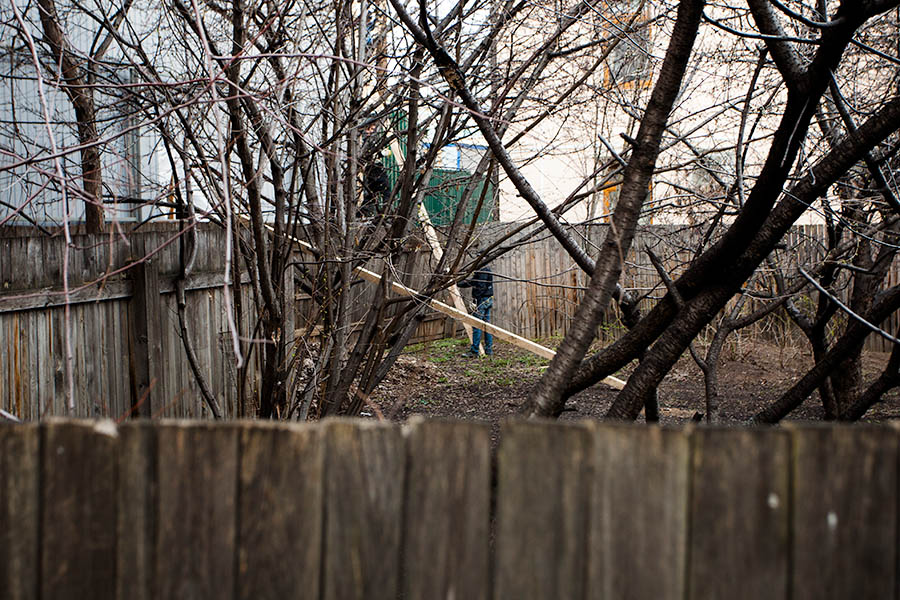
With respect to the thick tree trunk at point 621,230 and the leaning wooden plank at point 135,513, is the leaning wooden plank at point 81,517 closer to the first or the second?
the leaning wooden plank at point 135,513

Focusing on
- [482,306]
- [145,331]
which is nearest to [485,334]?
[482,306]

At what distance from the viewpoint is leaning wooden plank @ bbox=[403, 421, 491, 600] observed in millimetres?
1310

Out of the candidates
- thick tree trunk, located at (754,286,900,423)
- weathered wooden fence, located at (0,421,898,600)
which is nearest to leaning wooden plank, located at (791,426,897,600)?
weathered wooden fence, located at (0,421,898,600)

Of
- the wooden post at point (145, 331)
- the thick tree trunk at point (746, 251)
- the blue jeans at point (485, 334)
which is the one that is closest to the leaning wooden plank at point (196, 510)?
the thick tree trunk at point (746, 251)

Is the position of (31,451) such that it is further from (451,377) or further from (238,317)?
(451,377)

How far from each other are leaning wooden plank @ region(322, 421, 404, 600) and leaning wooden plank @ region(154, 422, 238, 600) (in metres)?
0.17

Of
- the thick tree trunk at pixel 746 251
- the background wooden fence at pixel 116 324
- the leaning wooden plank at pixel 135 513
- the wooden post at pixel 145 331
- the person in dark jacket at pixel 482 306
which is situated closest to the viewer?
the leaning wooden plank at pixel 135 513

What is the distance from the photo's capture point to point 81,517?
1.36m

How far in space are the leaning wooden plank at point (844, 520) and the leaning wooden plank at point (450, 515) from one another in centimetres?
50

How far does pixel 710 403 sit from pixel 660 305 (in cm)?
221

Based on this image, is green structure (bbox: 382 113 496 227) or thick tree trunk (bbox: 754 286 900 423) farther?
green structure (bbox: 382 113 496 227)

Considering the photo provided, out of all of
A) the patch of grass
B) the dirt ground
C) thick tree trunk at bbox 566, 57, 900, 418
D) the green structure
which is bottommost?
the dirt ground

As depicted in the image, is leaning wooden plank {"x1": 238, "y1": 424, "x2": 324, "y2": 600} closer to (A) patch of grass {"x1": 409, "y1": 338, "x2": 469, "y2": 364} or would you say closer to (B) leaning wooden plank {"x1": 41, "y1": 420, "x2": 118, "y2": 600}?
(B) leaning wooden plank {"x1": 41, "y1": 420, "x2": 118, "y2": 600}

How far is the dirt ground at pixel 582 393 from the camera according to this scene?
786 centimetres
